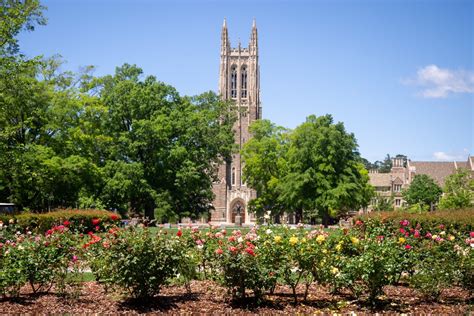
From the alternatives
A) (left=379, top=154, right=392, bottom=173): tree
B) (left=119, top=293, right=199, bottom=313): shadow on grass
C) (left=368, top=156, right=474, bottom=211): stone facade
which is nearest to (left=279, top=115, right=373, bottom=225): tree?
(left=119, top=293, right=199, bottom=313): shadow on grass

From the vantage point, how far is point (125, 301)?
10.7 meters

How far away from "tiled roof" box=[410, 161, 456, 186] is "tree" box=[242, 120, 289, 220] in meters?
40.9

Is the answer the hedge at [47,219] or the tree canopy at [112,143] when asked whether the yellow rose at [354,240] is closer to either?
the hedge at [47,219]

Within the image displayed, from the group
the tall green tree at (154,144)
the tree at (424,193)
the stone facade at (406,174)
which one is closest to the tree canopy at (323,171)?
the tall green tree at (154,144)

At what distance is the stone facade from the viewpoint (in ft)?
290

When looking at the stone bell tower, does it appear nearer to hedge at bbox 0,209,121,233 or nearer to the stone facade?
the stone facade

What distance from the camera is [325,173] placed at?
42.7 meters

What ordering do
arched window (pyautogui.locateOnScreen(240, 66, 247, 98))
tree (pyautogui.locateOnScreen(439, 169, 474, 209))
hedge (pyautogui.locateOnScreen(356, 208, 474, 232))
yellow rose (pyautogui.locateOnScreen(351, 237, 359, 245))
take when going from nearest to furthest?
yellow rose (pyautogui.locateOnScreen(351, 237, 359, 245)) < hedge (pyautogui.locateOnScreen(356, 208, 474, 232)) < tree (pyautogui.locateOnScreen(439, 169, 474, 209)) < arched window (pyautogui.locateOnScreen(240, 66, 247, 98))

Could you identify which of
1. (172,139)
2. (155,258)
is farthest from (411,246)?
(172,139)

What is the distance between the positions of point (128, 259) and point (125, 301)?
1102mm

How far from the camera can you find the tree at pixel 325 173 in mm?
41312

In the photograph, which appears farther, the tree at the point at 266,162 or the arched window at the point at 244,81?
the arched window at the point at 244,81

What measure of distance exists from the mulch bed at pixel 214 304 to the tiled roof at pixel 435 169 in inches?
3136

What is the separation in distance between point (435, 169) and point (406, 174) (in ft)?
21.1
